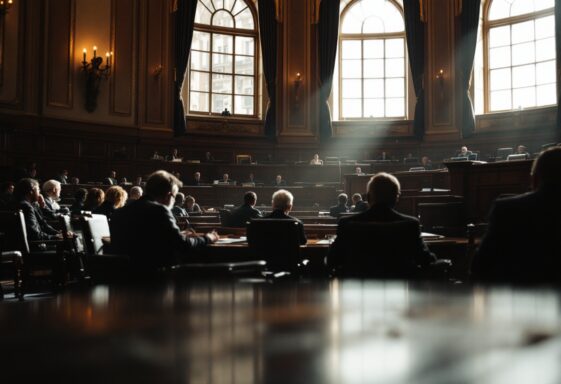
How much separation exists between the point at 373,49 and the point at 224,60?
3470mm

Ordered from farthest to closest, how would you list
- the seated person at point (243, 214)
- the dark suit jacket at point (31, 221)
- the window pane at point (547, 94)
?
the window pane at point (547, 94) < the seated person at point (243, 214) < the dark suit jacket at point (31, 221)

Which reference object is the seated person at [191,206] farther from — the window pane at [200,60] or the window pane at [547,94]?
the window pane at [547,94]

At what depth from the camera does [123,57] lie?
10.8 meters

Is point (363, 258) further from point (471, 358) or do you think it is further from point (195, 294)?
point (471, 358)

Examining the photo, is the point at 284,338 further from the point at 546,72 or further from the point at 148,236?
the point at 546,72

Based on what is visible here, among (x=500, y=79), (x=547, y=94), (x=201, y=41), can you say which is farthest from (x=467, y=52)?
(x=201, y=41)

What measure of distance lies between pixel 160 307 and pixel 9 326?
6.1 inches

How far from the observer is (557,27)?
10.8 meters

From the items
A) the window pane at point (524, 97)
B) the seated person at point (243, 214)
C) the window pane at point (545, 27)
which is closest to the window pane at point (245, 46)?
the window pane at point (524, 97)

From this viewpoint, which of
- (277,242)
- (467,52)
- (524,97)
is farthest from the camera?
(524,97)

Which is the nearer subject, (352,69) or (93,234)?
(93,234)

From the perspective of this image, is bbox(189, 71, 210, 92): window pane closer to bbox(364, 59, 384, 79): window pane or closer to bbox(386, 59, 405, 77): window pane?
bbox(364, 59, 384, 79): window pane

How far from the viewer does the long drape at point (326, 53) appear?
1219 centimetres

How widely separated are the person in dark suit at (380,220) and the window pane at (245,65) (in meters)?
10.3
